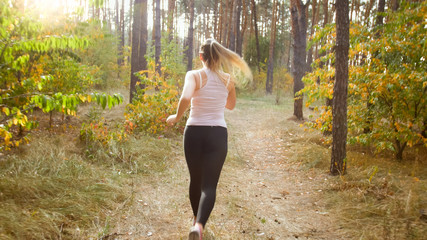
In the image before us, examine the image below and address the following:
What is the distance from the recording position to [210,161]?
254cm

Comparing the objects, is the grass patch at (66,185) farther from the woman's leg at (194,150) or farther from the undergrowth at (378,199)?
the undergrowth at (378,199)

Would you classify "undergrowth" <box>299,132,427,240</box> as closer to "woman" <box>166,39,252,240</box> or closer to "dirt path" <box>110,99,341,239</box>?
"dirt path" <box>110,99,341,239</box>

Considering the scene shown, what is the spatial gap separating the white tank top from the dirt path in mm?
1391

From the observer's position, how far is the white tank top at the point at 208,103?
2.53 metres

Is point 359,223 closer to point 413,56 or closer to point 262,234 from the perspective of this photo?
point 262,234

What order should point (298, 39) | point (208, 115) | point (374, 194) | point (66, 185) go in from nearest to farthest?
point (208, 115)
point (66, 185)
point (374, 194)
point (298, 39)

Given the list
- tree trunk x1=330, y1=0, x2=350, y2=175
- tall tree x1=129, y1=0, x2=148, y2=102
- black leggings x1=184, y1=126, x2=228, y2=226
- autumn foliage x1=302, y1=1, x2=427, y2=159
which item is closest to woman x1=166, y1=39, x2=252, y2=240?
black leggings x1=184, y1=126, x2=228, y2=226

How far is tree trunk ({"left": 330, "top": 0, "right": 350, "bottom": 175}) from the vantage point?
4793 mm

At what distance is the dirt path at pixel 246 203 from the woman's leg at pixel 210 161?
0.82 meters

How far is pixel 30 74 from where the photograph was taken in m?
5.75

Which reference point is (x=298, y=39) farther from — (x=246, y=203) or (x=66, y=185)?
(x=66, y=185)

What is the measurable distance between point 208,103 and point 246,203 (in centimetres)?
227

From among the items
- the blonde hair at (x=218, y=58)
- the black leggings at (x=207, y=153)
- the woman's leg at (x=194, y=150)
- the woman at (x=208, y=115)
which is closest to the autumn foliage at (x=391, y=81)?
the blonde hair at (x=218, y=58)

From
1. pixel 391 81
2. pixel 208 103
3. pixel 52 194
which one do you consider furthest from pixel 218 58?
pixel 391 81
